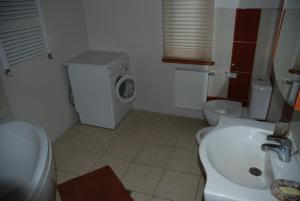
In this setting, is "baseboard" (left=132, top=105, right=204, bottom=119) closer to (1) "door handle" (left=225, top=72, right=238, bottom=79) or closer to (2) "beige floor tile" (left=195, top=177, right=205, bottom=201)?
(1) "door handle" (left=225, top=72, right=238, bottom=79)

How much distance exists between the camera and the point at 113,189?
2.22 metres

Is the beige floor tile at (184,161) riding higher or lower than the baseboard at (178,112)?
lower

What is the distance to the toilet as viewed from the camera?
2359 millimetres

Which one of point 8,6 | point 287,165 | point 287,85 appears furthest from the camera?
point 8,6

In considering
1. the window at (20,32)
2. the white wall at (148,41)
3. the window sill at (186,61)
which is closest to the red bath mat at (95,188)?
the window at (20,32)

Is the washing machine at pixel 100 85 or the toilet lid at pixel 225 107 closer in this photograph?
the toilet lid at pixel 225 107

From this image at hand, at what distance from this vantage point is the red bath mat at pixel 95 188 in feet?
7.02

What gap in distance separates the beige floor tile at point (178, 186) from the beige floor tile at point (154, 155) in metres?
0.16

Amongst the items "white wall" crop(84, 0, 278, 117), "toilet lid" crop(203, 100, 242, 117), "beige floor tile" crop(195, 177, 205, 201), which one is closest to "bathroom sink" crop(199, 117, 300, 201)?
"beige floor tile" crop(195, 177, 205, 201)

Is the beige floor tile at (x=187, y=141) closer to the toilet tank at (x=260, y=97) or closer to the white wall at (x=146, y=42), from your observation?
the white wall at (x=146, y=42)

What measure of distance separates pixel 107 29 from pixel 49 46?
0.81m

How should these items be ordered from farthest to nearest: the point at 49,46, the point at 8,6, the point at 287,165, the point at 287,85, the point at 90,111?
the point at 90,111 < the point at 49,46 < the point at 8,6 < the point at 287,85 < the point at 287,165

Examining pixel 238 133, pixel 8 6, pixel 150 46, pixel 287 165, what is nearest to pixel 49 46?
pixel 8 6

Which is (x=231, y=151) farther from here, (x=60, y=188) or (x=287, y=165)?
(x=60, y=188)
